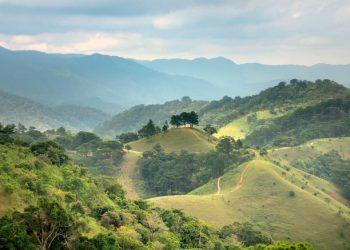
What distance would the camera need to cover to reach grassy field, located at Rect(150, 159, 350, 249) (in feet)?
273

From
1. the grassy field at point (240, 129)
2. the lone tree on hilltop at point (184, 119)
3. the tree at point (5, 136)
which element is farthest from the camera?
the grassy field at point (240, 129)

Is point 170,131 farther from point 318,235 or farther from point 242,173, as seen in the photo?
point 318,235

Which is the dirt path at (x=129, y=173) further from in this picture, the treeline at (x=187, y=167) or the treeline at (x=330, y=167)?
the treeline at (x=330, y=167)

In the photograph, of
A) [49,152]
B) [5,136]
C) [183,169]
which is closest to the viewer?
[49,152]

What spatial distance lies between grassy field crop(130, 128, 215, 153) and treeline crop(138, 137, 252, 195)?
20.3 feet

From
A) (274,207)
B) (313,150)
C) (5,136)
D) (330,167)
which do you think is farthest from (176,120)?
(5,136)

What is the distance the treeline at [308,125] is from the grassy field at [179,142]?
3874cm

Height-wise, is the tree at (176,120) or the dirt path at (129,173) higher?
the tree at (176,120)

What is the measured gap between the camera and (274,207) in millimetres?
90188

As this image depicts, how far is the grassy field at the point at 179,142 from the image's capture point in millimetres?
126875

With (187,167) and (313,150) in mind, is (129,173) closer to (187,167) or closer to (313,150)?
(187,167)

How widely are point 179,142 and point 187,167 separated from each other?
15372 mm

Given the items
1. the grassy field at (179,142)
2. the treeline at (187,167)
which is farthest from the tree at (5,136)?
the grassy field at (179,142)

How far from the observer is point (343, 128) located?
162 metres
